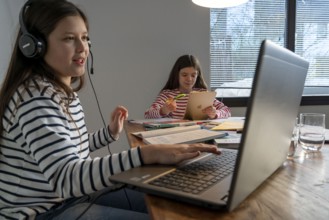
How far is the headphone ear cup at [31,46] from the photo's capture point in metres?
0.77

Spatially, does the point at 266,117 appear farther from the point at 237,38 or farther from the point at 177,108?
the point at 237,38

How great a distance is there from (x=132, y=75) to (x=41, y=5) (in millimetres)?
1547

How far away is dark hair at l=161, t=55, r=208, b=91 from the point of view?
221 centimetres

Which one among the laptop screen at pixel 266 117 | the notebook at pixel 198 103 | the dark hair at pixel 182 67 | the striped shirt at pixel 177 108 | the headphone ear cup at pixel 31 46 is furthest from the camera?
the dark hair at pixel 182 67

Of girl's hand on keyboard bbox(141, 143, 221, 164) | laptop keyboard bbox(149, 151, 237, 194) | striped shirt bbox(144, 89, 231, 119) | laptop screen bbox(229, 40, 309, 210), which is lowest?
striped shirt bbox(144, 89, 231, 119)

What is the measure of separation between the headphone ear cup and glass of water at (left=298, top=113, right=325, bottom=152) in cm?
78

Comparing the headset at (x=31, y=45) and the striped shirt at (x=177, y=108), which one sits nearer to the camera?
the headset at (x=31, y=45)

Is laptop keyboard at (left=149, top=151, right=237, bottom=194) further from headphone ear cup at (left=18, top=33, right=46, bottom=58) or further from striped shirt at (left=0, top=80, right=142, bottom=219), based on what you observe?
headphone ear cup at (left=18, top=33, right=46, bottom=58)

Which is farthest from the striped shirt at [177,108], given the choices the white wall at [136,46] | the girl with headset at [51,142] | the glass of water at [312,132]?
the girl with headset at [51,142]

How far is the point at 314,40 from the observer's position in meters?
2.72

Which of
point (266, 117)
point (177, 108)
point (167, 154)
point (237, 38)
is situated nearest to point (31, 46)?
point (167, 154)

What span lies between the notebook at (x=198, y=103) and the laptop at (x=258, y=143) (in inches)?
33.7

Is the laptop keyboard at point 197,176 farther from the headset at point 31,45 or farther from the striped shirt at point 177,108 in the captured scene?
the striped shirt at point 177,108

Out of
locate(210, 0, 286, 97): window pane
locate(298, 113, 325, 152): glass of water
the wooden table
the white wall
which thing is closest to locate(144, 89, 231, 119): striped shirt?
the white wall
